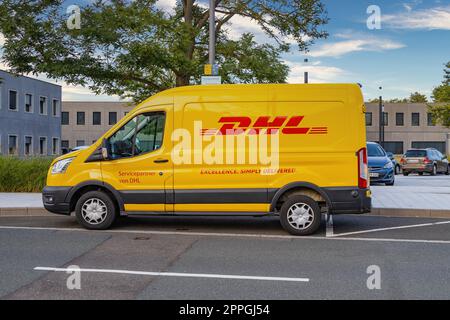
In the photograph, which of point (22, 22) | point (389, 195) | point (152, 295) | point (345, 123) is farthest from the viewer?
point (22, 22)

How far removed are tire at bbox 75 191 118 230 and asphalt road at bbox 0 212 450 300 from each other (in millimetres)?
236

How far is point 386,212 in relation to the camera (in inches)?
473

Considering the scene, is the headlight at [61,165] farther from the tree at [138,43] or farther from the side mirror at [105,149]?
the tree at [138,43]

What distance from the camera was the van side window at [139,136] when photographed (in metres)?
9.55

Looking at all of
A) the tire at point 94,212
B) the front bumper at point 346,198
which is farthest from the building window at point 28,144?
the front bumper at point 346,198

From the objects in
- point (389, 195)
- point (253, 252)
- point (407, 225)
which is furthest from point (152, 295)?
point (389, 195)

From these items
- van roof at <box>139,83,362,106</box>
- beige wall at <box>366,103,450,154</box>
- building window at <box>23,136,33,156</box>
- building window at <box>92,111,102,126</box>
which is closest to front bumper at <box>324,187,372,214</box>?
van roof at <box>139,83,362,106</box>

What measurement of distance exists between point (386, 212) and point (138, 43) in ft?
31.1

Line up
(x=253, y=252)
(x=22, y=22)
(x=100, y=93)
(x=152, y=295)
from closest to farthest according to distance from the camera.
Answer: (x=152, y=295)
(x=253, y=252)
(x=22, y=22)
(x=100, y=93)

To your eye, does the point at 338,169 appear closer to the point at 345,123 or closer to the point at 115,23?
the point at 345,123

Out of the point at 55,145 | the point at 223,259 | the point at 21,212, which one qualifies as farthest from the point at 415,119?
the point at 223,259

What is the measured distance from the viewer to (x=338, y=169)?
9117mm
